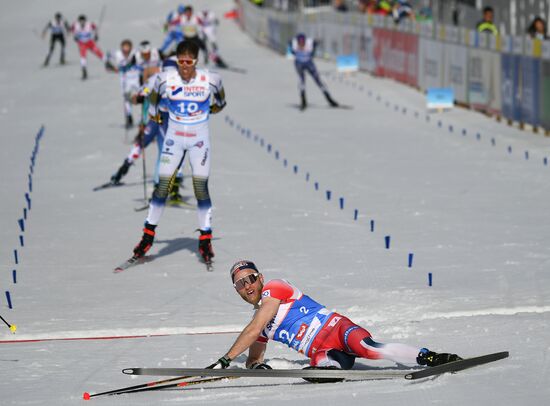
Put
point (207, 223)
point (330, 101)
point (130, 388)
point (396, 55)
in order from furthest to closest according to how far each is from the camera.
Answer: point (396, 55) < point (330, 101) < point (207, 223) < point (130, 388)

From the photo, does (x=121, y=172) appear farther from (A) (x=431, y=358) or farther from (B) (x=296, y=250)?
(A) (x=431, y=358)

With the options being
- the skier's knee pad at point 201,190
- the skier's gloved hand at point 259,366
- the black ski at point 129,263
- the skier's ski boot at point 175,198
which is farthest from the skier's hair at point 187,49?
the skier's gloved hand at point 259,366

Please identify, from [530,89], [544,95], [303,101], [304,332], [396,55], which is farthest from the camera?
[396,55]

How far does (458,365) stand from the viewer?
8.08 m

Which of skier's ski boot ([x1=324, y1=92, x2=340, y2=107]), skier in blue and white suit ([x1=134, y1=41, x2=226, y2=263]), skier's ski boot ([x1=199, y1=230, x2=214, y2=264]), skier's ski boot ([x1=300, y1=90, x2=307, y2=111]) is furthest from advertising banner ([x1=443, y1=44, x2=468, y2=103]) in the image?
skier's ski boot ([x1=199, y1=230, x2=214, y2=264])

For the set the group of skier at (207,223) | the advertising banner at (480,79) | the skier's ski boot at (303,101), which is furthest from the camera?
the skier's ski boot at (303,101)

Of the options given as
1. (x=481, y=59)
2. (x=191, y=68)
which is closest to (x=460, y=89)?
(x=481, y=59)

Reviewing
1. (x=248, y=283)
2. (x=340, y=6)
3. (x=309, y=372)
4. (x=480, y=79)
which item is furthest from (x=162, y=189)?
(x=340, y=6)

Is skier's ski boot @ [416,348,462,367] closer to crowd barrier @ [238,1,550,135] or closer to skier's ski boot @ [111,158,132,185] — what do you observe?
skier's ski boot @ [111,158,132,185]

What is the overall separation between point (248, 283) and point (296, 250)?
4970 mm

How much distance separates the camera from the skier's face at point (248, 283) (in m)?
8.09

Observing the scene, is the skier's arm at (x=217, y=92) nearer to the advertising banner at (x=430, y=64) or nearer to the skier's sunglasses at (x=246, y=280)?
the skier's sunglasses at (x=246, y=280)

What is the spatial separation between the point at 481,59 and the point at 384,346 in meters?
16.9

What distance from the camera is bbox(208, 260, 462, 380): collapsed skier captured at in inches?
315
